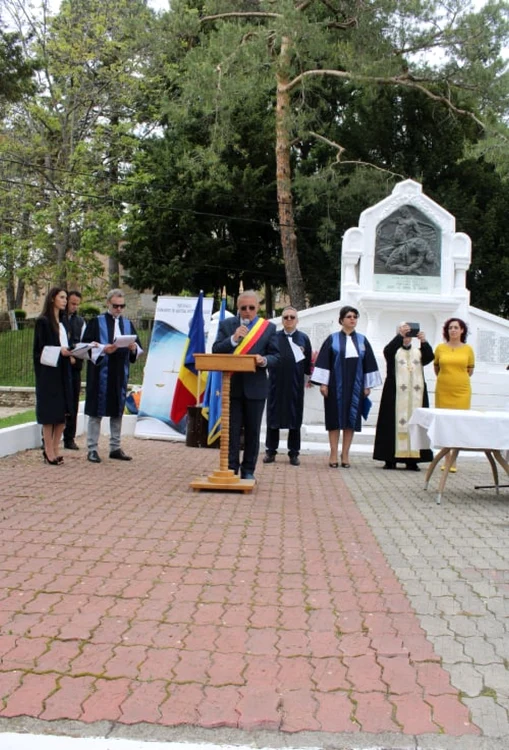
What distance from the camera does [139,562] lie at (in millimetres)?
5066

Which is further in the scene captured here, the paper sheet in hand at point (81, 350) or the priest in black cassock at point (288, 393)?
the priest in black cassock at point (288, 393)

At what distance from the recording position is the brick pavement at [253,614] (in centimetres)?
312

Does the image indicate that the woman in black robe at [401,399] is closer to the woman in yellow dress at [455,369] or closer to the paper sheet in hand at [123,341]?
the woman in yellow dress at [455,369]

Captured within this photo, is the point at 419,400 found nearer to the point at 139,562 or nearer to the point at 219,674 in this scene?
the point at 139,562

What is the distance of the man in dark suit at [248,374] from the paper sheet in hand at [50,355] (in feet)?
6.50

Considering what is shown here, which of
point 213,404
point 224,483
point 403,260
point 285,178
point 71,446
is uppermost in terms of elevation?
point 285,178

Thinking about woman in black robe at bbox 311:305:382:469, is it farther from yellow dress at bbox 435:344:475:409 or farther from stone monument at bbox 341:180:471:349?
stone monument at bbox 341:180:471:349

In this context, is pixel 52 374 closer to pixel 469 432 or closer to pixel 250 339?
pixel 250 339

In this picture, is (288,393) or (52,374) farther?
(288,393)

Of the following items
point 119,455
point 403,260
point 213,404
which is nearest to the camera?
point 119,455

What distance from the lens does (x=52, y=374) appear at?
920 cm

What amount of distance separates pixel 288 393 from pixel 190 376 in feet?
7.44

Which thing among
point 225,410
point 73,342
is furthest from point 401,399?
point 73,342

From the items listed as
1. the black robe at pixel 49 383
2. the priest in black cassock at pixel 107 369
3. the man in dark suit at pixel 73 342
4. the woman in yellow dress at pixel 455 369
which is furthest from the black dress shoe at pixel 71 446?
the woman in yellow dress at pixel 455 369
